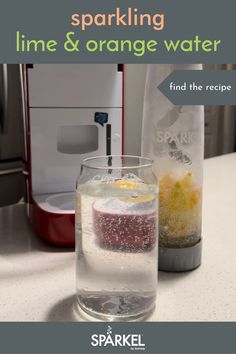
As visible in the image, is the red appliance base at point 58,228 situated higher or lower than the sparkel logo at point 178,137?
lower

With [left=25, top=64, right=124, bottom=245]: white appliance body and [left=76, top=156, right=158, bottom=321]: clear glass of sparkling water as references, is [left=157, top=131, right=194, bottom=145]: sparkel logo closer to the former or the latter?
[left=76, top=156, right=158, bottom=321]: clear glass of sparkling water

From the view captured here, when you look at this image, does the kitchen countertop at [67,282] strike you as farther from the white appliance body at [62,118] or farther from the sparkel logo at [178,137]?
the sparkel logo at [178,137]

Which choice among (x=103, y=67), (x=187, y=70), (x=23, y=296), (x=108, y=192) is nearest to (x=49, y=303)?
(x=23, y=296)

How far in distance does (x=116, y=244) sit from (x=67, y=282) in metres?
0.14

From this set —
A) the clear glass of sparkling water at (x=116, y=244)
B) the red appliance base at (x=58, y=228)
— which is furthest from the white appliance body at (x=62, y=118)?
the clear glass of sparkling water at (x=116, y=244)
